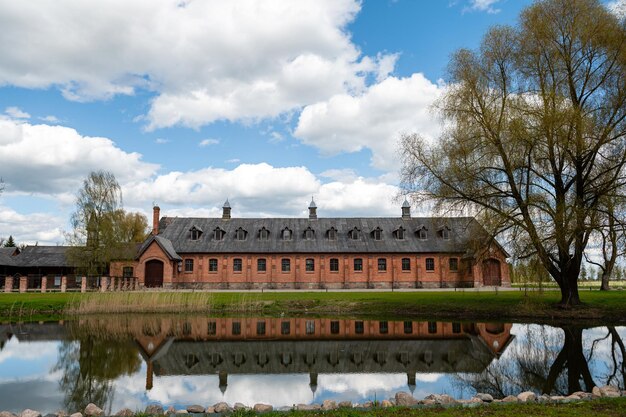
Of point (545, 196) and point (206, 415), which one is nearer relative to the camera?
point (206, 415)

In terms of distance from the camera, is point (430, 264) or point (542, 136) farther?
point (430, 264)

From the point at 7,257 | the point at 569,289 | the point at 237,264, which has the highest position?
the point at 7,257

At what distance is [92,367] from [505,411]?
11523 mm

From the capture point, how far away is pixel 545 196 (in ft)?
70.0

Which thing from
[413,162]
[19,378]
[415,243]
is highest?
[413,162]

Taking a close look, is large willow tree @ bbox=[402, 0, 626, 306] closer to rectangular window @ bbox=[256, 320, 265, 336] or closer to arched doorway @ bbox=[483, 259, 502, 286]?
rectangular window @ bbox=[256, 320, 265, 336]

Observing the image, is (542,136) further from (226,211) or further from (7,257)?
(7,257)

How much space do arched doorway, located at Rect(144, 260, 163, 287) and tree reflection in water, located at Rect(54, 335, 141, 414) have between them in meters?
21.9

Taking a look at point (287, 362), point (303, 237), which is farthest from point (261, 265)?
point (287, 362)

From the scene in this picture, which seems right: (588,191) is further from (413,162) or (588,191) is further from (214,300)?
(214,300)

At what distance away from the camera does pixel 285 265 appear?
43.3 metres

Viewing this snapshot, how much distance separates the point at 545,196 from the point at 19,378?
20491 mm

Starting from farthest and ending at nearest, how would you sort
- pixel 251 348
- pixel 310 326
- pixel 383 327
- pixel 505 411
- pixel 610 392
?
pixel 310 326 < pixel 383 327 < pixel 251 348 < pixel 610 392 < pixel 505 411

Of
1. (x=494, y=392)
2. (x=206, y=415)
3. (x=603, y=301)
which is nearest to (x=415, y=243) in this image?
(x=603, y=301)
